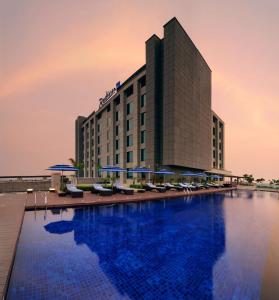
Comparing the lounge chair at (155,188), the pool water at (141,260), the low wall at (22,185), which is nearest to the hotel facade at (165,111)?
the low wall at (22,185)

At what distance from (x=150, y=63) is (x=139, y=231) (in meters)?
33.4

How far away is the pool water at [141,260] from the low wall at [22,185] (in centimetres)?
1108

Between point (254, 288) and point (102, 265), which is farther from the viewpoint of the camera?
point (102, 265)

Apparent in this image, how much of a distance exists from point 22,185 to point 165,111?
25184 mm

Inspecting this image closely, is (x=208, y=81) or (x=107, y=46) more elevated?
(x=208, y=81)

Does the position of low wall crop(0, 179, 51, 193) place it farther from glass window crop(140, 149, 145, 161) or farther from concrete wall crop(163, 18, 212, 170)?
concrete wall crop(163, 18, 212, 170)

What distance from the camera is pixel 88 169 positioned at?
195 feet

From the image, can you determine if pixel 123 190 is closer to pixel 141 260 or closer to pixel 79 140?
pixel 141 260

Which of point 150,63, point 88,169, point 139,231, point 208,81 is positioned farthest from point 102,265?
point 88,169

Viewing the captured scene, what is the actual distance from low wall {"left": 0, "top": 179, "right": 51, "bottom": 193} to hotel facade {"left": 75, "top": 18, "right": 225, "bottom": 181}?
821cm

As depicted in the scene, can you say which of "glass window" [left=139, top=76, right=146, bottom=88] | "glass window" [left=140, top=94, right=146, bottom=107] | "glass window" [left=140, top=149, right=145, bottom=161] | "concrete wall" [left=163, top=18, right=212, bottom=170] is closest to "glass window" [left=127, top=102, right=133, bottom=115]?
"glass window" [left=140, top=94, right=146, bottom=107]

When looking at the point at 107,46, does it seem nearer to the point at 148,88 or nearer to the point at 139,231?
the point at 148,88

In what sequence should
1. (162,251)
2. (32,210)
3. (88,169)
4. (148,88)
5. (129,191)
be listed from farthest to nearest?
(88,169) → (148,88) → (129,191) → (32,210) → (162,251)

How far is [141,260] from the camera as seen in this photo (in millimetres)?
4938
